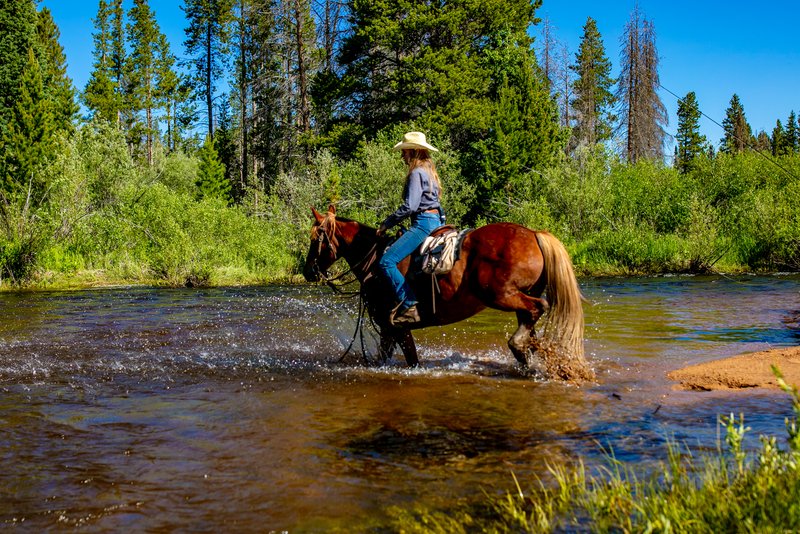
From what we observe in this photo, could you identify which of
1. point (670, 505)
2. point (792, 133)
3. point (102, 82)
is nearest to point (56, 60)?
point (102, 82)

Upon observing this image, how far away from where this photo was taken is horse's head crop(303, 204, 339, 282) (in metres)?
9.96

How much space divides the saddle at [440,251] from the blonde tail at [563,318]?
109 centimetres

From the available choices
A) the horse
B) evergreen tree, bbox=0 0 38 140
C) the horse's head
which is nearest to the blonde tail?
the horse

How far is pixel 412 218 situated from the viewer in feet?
30.5

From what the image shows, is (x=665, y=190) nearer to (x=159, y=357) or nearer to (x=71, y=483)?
(x=159, y=357)

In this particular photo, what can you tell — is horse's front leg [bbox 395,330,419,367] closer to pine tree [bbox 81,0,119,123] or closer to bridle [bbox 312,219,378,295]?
bridle [bbox 312,219,378,295]

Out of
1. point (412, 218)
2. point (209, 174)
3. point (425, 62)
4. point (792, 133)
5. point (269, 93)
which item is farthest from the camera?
point (792, 133)

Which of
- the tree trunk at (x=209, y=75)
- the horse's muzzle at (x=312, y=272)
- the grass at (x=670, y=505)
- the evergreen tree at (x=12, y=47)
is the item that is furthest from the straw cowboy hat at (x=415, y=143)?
the tree trunk at (x=209, y=75)

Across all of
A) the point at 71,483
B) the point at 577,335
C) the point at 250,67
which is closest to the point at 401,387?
the point at 577,335

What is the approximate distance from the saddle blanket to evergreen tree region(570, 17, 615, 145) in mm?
50814

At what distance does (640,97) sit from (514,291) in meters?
49.0

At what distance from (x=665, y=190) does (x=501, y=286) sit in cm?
2838

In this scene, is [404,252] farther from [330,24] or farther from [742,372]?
[330,24]

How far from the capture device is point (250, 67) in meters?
59.2
